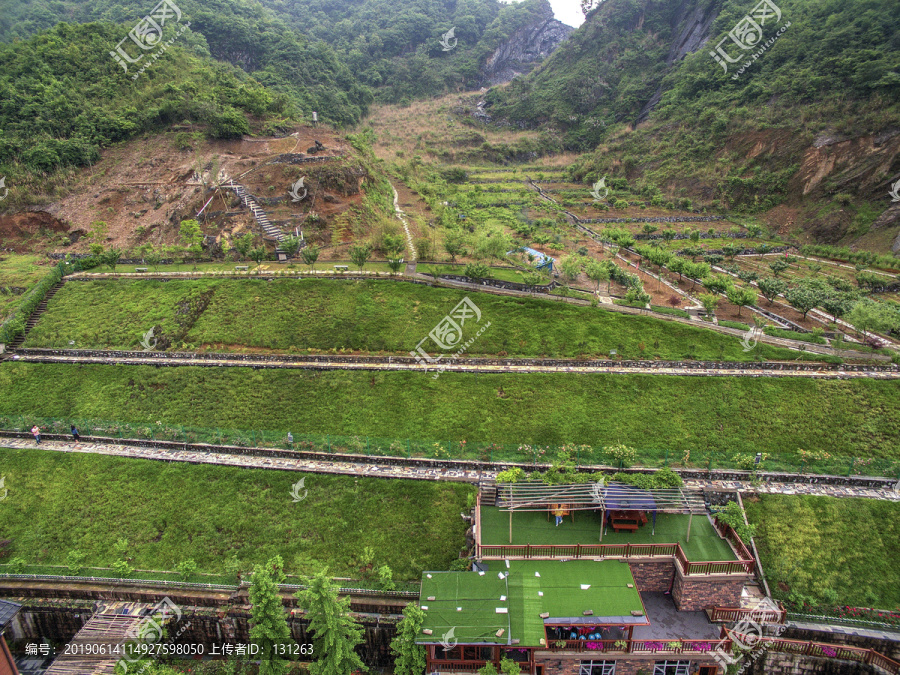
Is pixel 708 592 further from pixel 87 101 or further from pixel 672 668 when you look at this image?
pixel 87 101

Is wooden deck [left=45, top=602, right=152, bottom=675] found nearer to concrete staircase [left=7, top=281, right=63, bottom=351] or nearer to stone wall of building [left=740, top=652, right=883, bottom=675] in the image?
concrete staircase [left=7, top=281, right=63, bottom=351]

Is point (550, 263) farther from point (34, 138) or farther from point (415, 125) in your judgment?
point (415, 125)

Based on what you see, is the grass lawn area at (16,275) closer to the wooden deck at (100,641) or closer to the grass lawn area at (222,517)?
the grass lawn area at (222,517)

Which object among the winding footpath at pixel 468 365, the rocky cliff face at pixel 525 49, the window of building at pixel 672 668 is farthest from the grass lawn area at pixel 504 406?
the rocky cliff face at pixel 525 49

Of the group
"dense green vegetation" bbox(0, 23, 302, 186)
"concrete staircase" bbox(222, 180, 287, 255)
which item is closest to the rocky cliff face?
"dense green vegetation" bbox(0, 23, 302, 186)

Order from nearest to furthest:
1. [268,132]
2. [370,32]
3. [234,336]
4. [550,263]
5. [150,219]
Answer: [234,336] → [550,263] → [150,219] → [268,132] → [370,32]

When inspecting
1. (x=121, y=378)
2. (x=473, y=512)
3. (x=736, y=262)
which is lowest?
(x=473, y=512)

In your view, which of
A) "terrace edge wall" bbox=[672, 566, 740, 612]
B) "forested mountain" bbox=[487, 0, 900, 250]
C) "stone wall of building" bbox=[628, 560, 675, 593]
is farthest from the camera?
"forested mountain" bbox=[487, 0, 900, 250]

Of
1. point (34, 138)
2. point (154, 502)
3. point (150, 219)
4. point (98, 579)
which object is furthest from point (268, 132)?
point (98, 579)
